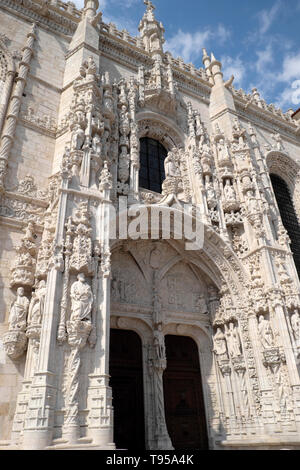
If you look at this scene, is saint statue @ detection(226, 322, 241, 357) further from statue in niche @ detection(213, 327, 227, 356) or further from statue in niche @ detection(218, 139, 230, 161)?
statue in niche @ detection(218, 139, 230, 161)

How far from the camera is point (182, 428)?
356 inches

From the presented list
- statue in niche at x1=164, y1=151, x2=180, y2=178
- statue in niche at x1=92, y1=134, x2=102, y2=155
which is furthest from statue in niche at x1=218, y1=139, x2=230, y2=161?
statue in niche at x1=92, y1=134, x2=102, y2=155

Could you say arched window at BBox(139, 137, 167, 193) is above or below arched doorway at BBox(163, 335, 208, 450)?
above

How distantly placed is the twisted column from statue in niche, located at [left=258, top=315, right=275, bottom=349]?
302 inches

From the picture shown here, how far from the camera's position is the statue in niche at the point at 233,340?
31.5 ft

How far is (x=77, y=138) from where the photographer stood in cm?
869

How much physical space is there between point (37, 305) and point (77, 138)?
442cm

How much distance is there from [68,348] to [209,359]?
5435 millimetres

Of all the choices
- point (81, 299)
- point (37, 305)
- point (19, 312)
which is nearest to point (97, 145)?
point (81, 299)

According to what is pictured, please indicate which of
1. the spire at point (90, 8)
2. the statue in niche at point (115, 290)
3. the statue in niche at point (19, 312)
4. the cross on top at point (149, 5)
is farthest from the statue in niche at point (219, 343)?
the cross on top at point (149, 5)

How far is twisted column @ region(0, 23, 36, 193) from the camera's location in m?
8.38

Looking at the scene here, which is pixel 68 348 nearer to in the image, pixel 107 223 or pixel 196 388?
pixel 107 223

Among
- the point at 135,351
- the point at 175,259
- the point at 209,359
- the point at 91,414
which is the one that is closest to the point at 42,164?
the point at 175,259

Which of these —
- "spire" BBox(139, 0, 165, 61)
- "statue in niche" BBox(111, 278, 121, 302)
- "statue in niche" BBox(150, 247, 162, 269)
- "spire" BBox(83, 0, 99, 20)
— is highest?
"spire" BBox(139, 0, 165, 61)
